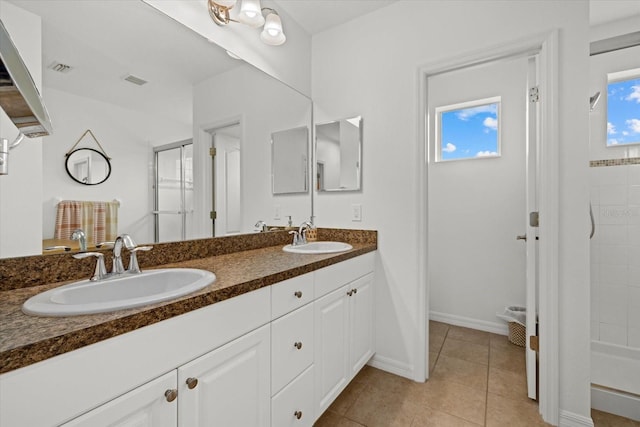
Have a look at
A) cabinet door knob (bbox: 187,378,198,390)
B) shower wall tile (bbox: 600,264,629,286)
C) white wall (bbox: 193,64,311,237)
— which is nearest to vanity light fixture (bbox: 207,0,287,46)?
white wall (bbox: 193,64,311,237)

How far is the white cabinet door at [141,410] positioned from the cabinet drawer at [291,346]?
0.40m

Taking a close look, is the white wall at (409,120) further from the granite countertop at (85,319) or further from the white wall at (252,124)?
the granite countertop at (85,319)

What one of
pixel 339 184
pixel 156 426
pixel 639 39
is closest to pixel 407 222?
pixel 339 184

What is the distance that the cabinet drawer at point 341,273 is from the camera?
1.39 meters

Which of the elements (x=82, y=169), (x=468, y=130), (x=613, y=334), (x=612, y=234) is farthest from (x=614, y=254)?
(x=82, y=169)

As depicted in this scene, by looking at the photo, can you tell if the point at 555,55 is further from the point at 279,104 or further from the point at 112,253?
the point at 112,253

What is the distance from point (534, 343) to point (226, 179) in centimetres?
194

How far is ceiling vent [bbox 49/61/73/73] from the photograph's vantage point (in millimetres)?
1005

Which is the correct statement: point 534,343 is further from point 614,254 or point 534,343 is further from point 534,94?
point 534,94

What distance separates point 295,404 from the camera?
4.00 feet

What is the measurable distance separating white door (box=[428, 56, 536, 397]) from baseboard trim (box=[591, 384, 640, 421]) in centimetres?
93

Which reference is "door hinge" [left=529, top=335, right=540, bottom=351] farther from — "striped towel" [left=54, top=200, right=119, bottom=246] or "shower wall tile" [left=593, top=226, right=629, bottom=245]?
"striped towel" [left=54, top=200, right=119, bottom=246]

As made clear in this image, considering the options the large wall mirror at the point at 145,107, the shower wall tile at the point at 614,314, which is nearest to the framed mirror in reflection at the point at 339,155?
the large wall mirror at the point at 145,107

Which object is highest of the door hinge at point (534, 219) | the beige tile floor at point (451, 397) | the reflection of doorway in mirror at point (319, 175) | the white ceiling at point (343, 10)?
the white ceiling at point (343, 10)
